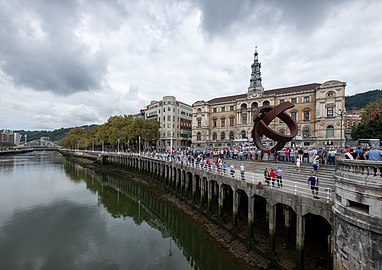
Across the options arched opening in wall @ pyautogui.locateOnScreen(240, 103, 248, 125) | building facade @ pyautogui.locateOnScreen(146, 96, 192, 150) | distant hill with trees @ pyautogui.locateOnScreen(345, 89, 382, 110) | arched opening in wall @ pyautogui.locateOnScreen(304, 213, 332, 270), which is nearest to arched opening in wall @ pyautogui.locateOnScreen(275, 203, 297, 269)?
arched opening in wall @ pyautogui.locateOnScreen(304, 213, 332, 270)

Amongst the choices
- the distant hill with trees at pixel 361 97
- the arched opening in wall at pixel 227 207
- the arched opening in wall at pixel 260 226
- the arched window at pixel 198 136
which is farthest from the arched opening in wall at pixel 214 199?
the distant hill with trees at pixel 361 97

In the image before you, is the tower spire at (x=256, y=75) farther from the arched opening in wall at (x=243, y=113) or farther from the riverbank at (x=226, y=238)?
the riverbank at (x=226, y=238)

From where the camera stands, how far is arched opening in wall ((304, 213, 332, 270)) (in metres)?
11.9

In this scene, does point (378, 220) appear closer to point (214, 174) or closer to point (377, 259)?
point (377, 259)

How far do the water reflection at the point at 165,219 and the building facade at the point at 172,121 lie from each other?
4807 cm

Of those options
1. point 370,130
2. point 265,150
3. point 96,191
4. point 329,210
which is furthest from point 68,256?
point 370,130

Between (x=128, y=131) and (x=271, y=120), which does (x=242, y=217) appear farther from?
(x=128, y=131)

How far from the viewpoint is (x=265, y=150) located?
1019 inches

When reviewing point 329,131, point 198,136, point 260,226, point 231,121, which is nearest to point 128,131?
point 198,136

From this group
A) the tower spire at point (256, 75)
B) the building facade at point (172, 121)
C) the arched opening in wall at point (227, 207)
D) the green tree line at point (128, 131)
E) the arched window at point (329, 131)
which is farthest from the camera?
the building facade at point (172, 121)

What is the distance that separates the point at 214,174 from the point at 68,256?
43.4 ft

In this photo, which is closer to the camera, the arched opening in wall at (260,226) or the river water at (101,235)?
the arched opening in wall at (260,226)

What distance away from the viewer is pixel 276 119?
7181 cm

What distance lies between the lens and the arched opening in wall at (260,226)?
15.4m
